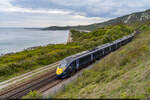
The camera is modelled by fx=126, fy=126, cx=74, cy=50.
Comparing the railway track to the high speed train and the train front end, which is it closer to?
the train front end

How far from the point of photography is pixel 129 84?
28.3 feet

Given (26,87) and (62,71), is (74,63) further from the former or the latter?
(26,87)

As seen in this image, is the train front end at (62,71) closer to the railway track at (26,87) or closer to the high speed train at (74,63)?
the high speed train at (74,63)

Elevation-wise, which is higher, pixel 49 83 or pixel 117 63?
pixel 117 63

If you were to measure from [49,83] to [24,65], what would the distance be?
33.5 feet

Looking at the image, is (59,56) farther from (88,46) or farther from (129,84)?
(129,84)

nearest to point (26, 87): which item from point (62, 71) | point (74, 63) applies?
point (62, 71)

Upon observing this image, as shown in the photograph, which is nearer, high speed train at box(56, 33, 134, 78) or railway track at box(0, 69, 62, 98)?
railway track at box(0, 69, 62, 98)

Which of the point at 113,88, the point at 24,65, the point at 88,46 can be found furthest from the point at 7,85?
the point at 88,46

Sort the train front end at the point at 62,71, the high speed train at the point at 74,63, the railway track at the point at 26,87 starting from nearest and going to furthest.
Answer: the railway track at the point at 26,87 → the train front end at the point at 62,71 → the high speed train at the point at 74,63

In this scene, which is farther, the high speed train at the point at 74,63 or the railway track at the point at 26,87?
the high speed train at the point at 74,63

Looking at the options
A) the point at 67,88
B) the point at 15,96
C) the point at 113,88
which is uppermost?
the point at 113,88

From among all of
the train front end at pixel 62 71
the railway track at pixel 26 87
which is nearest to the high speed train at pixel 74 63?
the train front end at pixel 62 71

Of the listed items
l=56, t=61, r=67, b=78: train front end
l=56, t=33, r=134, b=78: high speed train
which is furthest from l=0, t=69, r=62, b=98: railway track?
l=56, t=33, r=134, b=78: high speed train
